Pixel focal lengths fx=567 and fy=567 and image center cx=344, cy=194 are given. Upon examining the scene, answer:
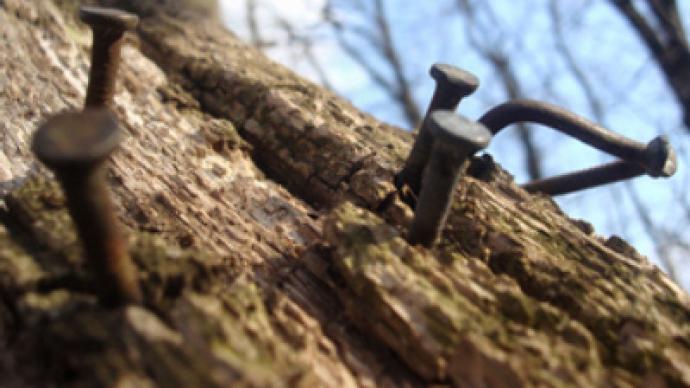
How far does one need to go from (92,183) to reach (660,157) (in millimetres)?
2122

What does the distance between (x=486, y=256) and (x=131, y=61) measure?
2.11m

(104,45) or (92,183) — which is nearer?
(92,183)

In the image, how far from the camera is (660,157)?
2.31 meters

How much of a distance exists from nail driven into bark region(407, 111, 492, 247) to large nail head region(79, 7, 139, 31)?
47.9 inches

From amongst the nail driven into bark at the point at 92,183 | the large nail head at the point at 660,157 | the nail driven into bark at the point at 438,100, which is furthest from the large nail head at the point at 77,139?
Result: the large nail head at the point at 660,157

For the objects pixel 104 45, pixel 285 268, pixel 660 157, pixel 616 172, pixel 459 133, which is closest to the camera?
pixel 459 133

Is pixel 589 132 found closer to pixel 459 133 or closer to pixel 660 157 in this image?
pixel 660 157

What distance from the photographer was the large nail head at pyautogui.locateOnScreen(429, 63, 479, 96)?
6.81 ft

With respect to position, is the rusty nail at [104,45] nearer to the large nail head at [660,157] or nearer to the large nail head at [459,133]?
the large nail head at [459,133]

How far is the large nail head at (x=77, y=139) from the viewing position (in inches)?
51.4

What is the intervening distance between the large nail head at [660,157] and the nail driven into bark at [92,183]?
2.04m

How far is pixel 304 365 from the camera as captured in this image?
5.10 ft

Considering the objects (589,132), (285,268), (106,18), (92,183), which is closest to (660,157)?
(589,132)

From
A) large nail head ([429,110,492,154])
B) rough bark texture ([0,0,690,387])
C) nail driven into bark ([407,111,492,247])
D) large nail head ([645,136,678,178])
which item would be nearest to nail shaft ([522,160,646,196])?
large nail head ([645,136,678,178])
